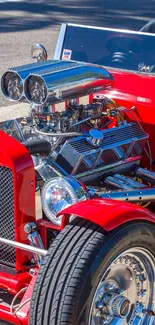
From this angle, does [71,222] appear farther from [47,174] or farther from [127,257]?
[47,174]

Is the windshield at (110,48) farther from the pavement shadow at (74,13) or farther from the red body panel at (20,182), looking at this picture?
the pavement shadow at (74,13)

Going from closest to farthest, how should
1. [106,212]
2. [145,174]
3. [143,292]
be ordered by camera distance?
[106,212]
[143,292]
[145,174]

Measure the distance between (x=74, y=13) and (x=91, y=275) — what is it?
1466cm

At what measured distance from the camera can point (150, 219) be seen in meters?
3.32

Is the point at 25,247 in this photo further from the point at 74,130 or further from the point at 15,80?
the point at 15,80

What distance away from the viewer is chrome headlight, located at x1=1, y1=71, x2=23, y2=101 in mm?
3871

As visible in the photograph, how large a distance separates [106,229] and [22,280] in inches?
24.9

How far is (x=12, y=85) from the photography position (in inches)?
154

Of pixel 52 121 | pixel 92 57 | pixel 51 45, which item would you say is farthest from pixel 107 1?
pixel 52 121

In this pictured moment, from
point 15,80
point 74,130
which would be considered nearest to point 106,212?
point 74,130

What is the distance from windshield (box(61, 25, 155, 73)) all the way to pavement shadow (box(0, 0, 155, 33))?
9.48 m

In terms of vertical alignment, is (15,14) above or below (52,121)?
above

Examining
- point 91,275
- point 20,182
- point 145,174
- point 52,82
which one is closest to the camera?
point 91,275

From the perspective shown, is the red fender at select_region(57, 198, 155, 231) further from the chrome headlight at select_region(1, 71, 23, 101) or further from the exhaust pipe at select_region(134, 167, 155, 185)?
the chrome headlight at select_region(1, 71, 23, 101)
